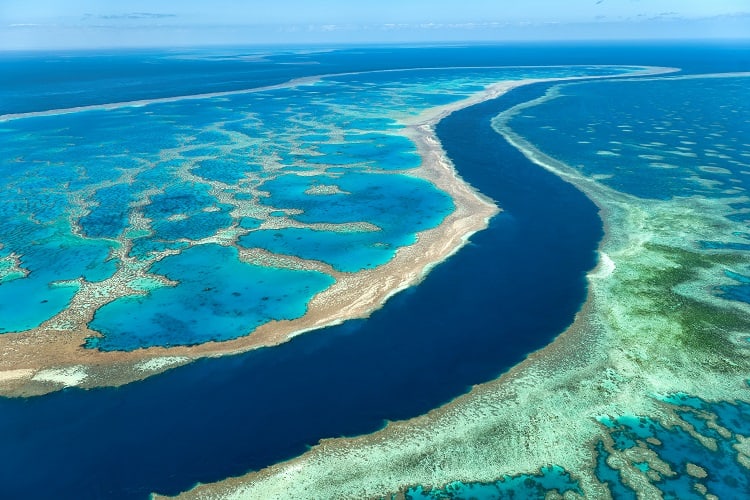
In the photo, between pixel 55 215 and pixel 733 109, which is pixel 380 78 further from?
pixel 55 215

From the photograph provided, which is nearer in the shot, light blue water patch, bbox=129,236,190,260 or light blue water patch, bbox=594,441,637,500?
light blue water patch, bbox=594,441,637,500

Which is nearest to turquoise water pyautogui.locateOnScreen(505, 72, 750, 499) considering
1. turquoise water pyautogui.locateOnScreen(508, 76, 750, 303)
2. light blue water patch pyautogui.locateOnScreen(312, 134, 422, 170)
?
turquoise water pyautogui.locateOnScreen(508, 76, 750, 303)

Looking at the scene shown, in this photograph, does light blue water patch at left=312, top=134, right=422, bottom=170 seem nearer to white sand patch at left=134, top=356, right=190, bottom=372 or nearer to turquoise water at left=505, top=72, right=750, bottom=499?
turquoise water at left=505, top=72, right=750, bottom=499

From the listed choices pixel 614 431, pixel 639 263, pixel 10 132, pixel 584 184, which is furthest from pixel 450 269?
pixel 10 132

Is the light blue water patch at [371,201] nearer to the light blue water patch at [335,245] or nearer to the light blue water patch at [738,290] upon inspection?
the light blue water patch at [335,245]

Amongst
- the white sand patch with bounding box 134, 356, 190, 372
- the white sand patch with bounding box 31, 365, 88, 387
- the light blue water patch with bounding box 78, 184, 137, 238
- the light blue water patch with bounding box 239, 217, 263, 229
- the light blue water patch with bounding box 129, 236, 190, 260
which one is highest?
the light blue water patch with bounding box 239, 217, 263, 229

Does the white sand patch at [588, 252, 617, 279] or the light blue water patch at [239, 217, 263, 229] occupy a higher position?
the white sand patch at [588, 252, 617, 279]

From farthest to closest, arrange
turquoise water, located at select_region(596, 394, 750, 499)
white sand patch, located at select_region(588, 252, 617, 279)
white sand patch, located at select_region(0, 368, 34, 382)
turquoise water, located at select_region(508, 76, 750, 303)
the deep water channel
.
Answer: turquoise water, located at select_region(508, 76, 750, 303)
white sand patch, located at select_region(588, 252, 617, 279)
white sand patch, located at select_region(0, 368, 34, 382)
the deep water channel
turquoise water, located at select_region(596, 394, 750, 499)
